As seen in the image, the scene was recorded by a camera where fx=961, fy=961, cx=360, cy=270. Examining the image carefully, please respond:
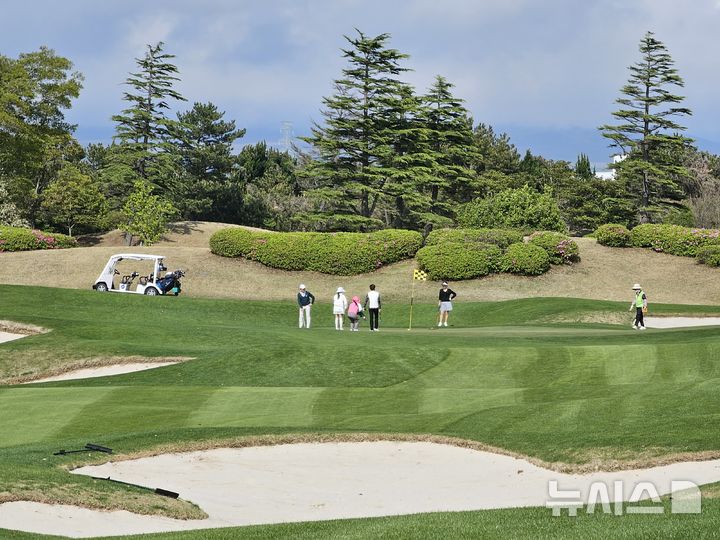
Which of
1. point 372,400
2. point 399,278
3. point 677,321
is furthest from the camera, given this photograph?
point 399,278

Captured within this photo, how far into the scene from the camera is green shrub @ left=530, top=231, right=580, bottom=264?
48.9 metres

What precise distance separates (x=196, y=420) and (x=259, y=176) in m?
87.4

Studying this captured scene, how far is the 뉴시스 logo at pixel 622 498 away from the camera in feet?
34.4

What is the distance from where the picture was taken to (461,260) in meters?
48.2

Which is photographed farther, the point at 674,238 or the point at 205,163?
the point at 205,163

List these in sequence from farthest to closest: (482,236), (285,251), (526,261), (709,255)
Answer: (285,251) → (482,236) → (709,255) → (526,261)

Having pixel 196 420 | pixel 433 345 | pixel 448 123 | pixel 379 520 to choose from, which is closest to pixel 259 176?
pixel 448 123

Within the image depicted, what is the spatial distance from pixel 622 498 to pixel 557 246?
37970mm

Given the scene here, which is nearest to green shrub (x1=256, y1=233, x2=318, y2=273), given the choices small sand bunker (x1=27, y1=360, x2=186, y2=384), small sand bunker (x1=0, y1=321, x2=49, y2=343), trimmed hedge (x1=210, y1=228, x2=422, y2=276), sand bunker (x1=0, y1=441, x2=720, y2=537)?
trimmed hedge (x1=210, y1=228, x2=422, y2=276)

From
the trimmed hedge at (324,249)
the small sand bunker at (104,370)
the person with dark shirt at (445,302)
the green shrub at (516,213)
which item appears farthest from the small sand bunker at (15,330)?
the green shrub at (516,213)

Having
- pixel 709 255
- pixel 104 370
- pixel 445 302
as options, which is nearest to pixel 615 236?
pixel 709 255

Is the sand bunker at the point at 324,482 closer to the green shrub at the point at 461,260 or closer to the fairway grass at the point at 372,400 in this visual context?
the fairway grass at the point at 372,400

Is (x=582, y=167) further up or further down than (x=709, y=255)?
further up

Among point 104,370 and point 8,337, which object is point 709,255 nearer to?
point 104,370
